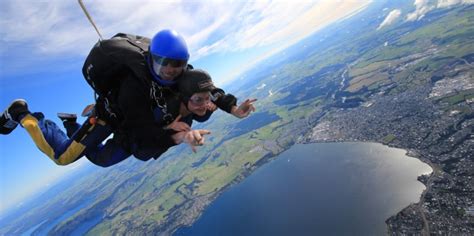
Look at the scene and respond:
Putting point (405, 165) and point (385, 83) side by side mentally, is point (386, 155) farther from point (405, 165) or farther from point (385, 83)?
point (385, 83)

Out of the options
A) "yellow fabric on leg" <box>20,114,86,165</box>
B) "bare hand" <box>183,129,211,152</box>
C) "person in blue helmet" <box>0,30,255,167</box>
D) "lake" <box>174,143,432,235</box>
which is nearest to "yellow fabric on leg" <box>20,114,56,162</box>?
"yellow fabric on leg" <box>20,114,86,165</box>

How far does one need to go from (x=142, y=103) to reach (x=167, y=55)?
0.63 metres

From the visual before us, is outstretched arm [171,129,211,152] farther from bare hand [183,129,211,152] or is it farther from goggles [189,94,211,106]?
goggles [189,94,211,106]

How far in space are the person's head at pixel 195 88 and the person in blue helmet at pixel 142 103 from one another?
0.29ft

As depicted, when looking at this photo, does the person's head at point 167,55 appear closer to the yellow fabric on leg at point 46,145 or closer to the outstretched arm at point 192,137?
the outstretched arm at point 192,137

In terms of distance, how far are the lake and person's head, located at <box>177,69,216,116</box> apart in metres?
28.6

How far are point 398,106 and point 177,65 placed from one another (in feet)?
199

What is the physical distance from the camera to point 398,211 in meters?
28.4

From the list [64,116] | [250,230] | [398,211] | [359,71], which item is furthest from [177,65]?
[359,71]

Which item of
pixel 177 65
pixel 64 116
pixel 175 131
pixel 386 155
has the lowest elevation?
pixel 386 155

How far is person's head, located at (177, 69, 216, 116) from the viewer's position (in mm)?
3143

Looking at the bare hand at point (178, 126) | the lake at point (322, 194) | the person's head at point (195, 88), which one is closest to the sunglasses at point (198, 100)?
the person's head at point (195, 88)

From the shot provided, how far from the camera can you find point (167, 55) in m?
3.08

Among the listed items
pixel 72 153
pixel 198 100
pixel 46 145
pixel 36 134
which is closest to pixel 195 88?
pixel 198 100
